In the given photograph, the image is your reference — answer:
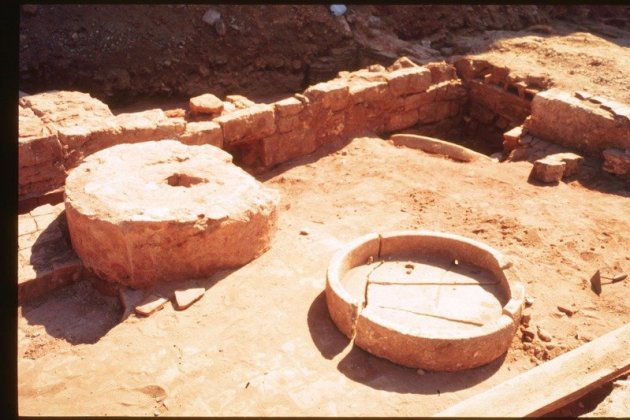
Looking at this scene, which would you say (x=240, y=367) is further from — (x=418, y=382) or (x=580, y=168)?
(x=580, y=168)

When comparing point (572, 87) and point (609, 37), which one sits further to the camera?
point (609, 37)

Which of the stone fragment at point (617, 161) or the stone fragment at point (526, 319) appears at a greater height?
the stone fragment at point (617, 161)

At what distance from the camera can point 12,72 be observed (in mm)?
2855

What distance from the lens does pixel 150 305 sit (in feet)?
17.3

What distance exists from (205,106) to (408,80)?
3.25 m

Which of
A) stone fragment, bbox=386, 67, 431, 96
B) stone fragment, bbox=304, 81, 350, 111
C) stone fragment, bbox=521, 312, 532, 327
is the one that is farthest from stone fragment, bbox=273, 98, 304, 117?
stone fragment, bbox=521, 312, 532, 327

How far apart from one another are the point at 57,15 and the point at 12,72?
29.1 feet

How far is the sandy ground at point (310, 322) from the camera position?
175 inches

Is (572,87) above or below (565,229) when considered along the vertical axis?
above

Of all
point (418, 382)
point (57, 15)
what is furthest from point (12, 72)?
point (57, 15)

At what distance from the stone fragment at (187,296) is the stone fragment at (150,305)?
0.13m

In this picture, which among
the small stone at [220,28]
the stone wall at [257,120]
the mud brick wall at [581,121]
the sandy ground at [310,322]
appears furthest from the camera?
the small stone at [220,28]

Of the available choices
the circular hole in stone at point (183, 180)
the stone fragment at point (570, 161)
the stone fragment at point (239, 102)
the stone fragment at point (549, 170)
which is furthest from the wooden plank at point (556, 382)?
the stone fragment at point (239, 102)

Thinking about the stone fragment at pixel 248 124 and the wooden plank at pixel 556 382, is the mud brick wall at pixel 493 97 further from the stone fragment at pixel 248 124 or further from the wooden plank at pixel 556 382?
the wooden plank at pixel 556 382
